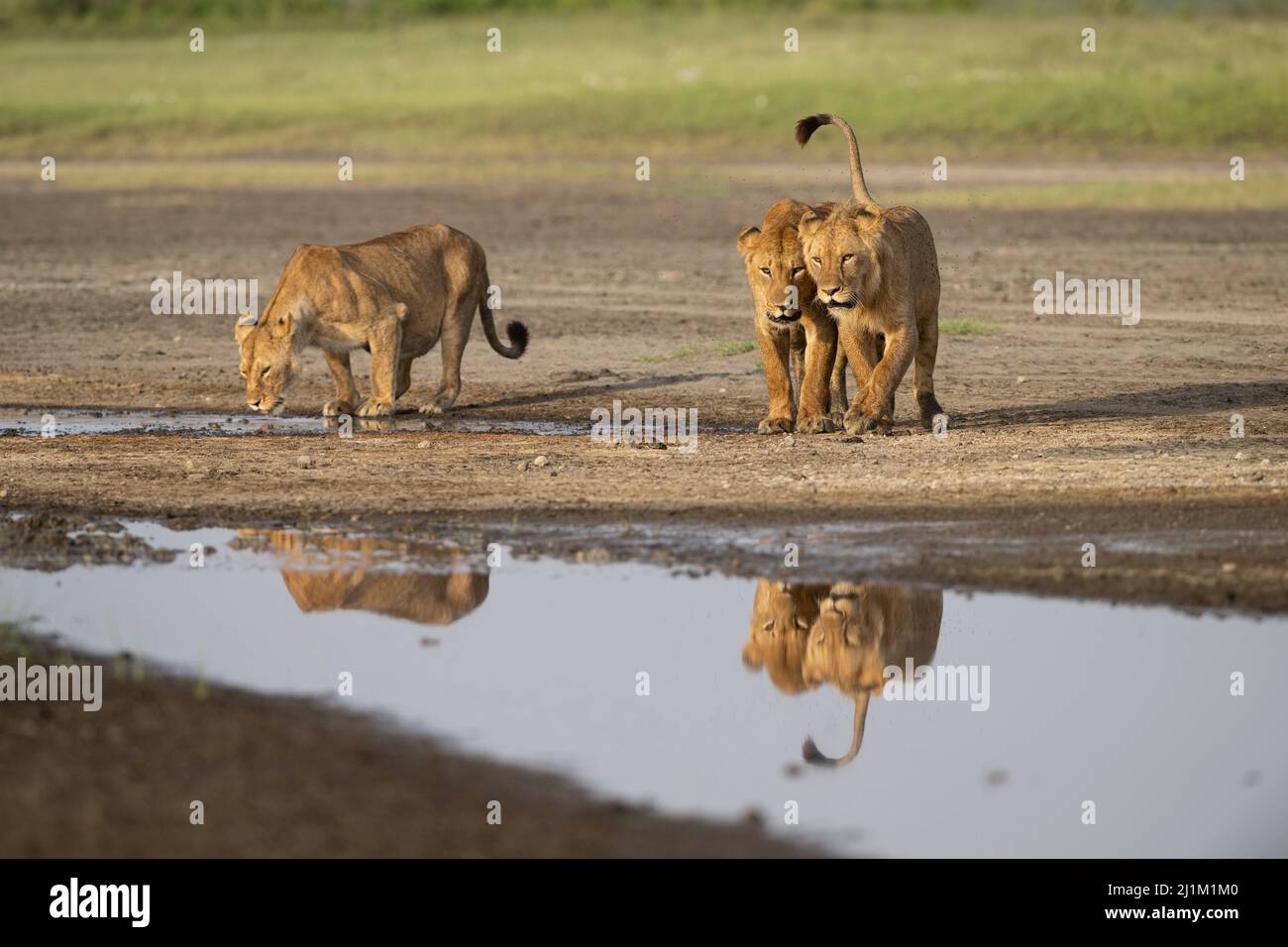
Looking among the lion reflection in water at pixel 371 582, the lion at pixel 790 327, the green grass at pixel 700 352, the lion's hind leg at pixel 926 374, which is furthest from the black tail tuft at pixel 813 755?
the green grass at pixel 700 352

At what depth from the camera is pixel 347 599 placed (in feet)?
26.9

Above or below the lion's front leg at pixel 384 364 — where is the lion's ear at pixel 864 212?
above

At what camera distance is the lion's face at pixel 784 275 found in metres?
11.3

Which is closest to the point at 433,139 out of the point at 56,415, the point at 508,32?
the point at 508,32

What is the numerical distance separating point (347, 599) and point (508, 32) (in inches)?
1781

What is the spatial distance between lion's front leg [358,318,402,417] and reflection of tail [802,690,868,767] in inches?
239

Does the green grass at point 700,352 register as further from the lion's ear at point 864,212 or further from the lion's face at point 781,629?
the lion's face at point 781,629

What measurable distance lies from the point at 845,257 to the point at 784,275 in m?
0.48

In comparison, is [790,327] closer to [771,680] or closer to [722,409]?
[722,409]

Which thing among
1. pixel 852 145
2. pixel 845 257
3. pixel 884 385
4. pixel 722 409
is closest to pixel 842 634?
pixel 845 257

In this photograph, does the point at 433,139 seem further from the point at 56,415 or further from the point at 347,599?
the point at 347,599

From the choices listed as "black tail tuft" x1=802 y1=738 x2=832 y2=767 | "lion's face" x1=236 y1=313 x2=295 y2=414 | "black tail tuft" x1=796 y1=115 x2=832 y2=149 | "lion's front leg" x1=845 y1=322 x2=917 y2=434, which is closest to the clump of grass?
"black tail tuft" x1=796 y1=115 x2=832 y2=149

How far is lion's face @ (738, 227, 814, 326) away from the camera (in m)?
11.3

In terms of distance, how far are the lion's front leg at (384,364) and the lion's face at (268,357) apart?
1.57ft
